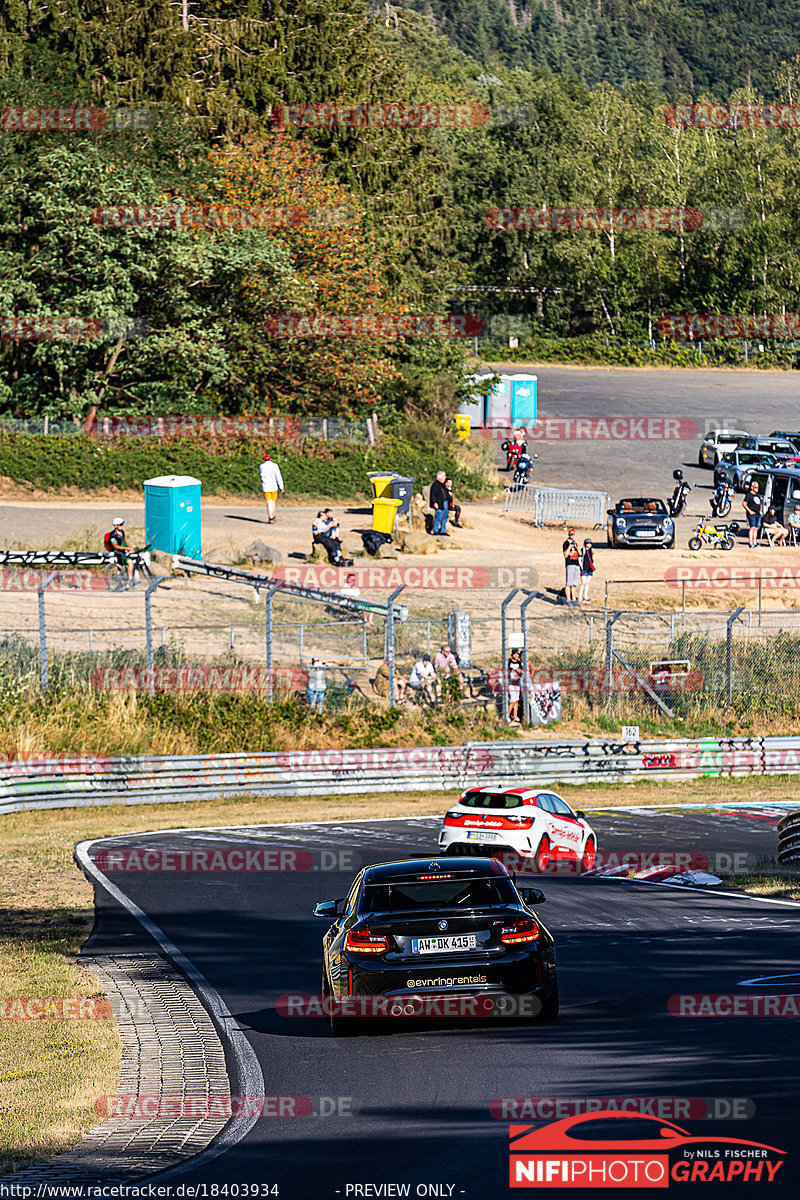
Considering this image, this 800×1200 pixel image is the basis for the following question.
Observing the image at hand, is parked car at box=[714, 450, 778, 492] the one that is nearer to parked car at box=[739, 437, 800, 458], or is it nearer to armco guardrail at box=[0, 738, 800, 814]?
parked car at box=[739, 437, 800, 458]

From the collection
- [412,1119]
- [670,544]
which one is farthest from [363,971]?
[670,544]

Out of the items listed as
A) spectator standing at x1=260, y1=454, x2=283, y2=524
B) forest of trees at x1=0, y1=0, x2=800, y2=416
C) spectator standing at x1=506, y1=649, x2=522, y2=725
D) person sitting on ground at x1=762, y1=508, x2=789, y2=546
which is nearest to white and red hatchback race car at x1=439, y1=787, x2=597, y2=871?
spectator standing at x1=506, y1=649, x2=522, y2=725

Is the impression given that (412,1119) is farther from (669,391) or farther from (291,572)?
(669,391)

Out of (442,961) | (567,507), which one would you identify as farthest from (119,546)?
(442,961)

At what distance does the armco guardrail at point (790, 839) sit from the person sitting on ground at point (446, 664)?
35.1 feet

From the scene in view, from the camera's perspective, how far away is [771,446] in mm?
52969

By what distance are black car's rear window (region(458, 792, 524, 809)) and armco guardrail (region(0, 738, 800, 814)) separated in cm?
662

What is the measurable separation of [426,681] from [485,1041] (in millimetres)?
18980

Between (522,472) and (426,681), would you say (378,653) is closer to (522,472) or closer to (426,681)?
(426,681)

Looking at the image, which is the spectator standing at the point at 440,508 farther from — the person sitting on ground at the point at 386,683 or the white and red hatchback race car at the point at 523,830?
the white and red hatchback race car at the point at 523,830

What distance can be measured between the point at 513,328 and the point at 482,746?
210 ft

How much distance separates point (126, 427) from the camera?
49000 mm

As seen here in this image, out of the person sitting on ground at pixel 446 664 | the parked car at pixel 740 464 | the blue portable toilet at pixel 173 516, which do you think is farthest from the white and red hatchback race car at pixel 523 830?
the parked car at pixel 740 464

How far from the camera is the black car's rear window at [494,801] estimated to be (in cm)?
2045
